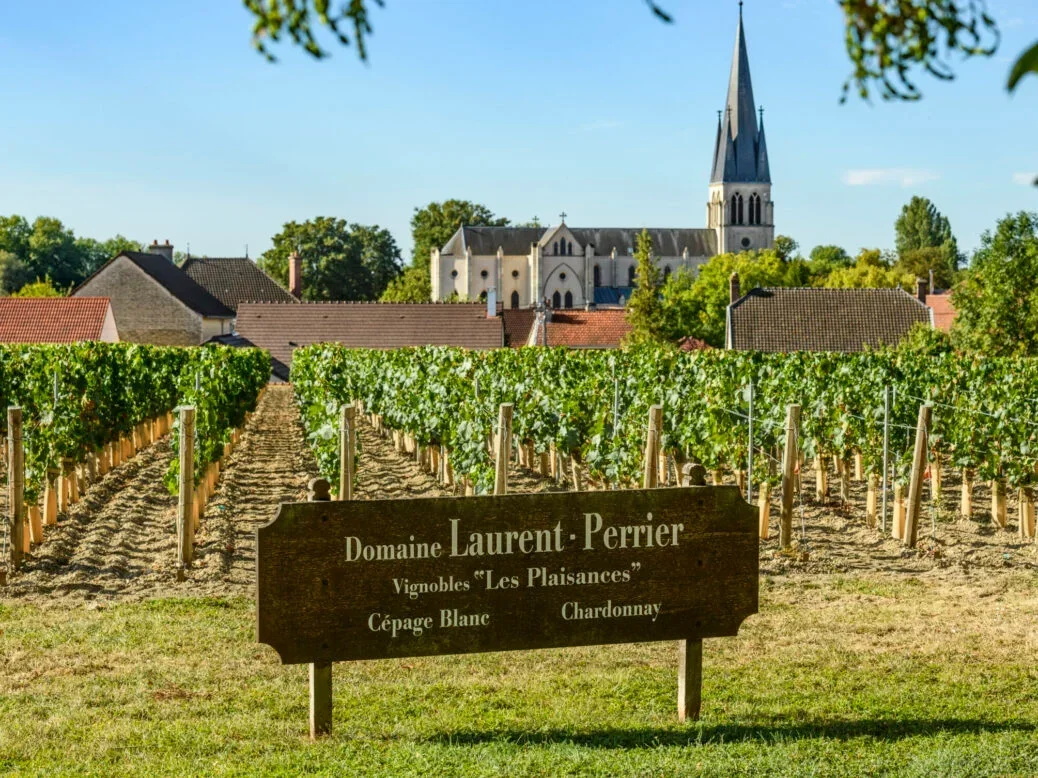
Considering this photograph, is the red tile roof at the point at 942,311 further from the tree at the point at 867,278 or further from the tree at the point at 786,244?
the tree at the point at 786,244

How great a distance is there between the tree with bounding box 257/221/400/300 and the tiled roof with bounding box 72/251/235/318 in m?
35.8

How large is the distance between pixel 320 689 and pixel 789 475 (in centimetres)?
690

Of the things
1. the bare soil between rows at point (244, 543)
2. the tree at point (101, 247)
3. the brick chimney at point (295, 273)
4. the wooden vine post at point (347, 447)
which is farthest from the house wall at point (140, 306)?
the tree at point (101, 247)

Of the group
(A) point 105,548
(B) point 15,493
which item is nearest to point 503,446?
(A) point 105,548

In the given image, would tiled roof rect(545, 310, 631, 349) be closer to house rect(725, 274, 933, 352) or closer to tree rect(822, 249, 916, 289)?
house rect(725, 274, 933, 352)

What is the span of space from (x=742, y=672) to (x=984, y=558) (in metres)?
5.34

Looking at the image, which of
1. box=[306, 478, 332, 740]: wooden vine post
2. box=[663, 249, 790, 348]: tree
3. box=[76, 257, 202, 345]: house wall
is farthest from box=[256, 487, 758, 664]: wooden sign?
box=[663, 249, 790, 348]: tree

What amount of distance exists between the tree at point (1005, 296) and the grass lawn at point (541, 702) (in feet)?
111

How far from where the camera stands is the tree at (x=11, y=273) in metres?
98.6

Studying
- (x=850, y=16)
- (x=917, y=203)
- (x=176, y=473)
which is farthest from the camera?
(x=917, y=203)

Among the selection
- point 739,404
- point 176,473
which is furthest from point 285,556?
point 739,404

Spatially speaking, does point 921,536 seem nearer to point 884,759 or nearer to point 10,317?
point 884,759

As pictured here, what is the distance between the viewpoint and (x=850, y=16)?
129 inches

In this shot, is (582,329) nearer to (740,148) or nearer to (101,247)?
(740,148)
